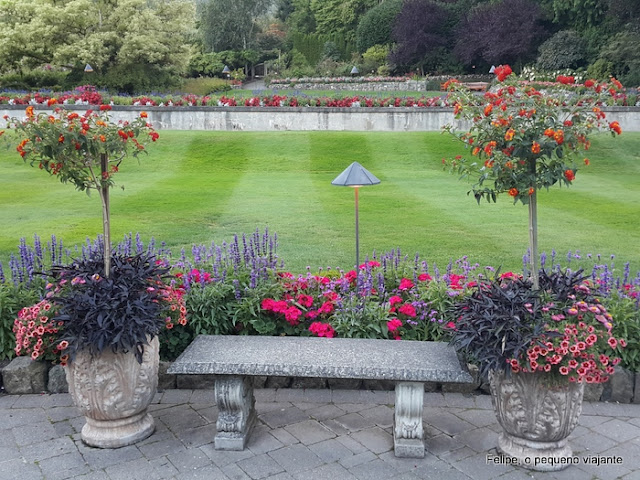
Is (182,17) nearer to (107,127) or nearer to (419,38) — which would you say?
(419,38)

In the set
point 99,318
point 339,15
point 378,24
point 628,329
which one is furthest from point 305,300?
point 339,15

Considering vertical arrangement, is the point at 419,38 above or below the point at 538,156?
above

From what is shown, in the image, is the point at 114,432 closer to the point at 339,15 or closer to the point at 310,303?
the point at 310,303

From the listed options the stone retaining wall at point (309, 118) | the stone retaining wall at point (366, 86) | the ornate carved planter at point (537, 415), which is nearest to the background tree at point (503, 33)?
the stone retaining wall at point (366, 86)

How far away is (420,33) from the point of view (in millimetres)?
40156

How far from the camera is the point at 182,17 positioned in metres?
30.9

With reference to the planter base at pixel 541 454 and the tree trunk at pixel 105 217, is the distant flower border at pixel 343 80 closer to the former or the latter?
the tree trunk at pixel 105 217

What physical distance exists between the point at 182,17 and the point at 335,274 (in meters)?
28.3

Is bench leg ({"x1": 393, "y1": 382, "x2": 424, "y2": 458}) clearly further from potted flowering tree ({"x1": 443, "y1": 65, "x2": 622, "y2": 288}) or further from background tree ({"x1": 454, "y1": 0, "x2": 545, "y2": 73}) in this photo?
background tree ({"x1": 454, "y1": 0, "x2": 545, "y2": 73})

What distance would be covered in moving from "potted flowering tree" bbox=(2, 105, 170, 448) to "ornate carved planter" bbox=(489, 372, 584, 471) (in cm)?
216

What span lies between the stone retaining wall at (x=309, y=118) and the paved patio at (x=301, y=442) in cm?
1464

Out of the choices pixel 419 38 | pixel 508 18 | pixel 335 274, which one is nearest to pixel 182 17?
pixel 419 38

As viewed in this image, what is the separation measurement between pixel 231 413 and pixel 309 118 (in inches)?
615

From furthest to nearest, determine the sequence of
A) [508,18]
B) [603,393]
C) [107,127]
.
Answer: [508,18] < [603,393] < [107,127]
